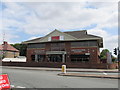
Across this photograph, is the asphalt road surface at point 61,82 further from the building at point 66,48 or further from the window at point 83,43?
the window at point 83,43

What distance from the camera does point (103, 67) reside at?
31.3 m

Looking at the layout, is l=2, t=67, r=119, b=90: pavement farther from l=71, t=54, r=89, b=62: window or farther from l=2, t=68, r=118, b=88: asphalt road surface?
l=71, t=54, r=89, b=62: window

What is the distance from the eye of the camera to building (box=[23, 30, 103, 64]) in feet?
135

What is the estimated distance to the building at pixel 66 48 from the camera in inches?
1619

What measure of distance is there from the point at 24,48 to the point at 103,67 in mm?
64576

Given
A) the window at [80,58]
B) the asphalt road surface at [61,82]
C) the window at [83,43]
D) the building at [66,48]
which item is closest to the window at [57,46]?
the building at [66,48]

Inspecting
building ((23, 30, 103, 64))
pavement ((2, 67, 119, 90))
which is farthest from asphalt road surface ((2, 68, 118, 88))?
building ((23, 30, 103, 64))

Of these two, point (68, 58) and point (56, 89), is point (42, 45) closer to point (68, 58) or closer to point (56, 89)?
point (68, 58)

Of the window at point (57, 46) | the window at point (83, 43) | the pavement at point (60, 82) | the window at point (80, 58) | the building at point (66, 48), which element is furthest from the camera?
the window at point (57, 46)

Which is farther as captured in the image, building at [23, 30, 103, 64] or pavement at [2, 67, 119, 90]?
building at [23, 30, 103, 64]

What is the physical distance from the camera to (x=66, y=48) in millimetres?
44344

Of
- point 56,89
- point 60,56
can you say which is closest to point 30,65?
point 60,56

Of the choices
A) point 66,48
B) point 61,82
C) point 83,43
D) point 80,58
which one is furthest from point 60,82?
point 66,48

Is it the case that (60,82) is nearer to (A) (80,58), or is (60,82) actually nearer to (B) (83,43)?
(A) (80,58)
